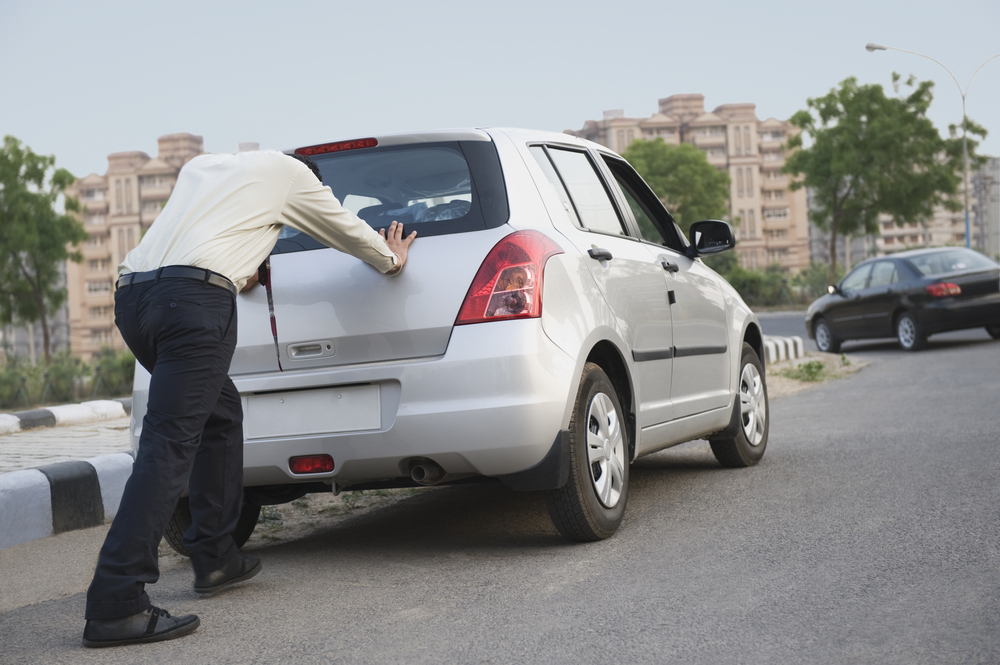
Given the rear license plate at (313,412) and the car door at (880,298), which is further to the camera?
the car door at (880,298)

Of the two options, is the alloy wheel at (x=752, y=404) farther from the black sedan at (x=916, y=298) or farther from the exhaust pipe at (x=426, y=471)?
the black sedan at (x=916, y=298)

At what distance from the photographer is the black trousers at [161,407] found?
3.23m

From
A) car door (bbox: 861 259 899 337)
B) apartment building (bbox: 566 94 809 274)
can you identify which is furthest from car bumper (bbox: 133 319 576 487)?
apartment building (bbox: 566 94 809 274)

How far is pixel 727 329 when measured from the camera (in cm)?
585

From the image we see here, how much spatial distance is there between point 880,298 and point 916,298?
749mm

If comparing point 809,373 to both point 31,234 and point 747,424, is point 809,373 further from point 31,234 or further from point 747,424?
point 31,234

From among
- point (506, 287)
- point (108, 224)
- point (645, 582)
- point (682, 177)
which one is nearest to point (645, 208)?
point (506, 287)

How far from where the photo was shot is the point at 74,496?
5516mm

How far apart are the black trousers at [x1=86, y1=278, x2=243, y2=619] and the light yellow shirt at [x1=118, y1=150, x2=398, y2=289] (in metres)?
0.10

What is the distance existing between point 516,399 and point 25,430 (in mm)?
7944

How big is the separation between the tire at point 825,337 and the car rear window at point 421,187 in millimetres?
14282

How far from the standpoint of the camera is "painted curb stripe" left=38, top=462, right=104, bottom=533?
212 inches

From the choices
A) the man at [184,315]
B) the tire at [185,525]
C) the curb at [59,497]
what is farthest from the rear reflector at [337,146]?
the curb at [59,497]

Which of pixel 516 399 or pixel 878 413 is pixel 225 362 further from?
pixel 878 413
